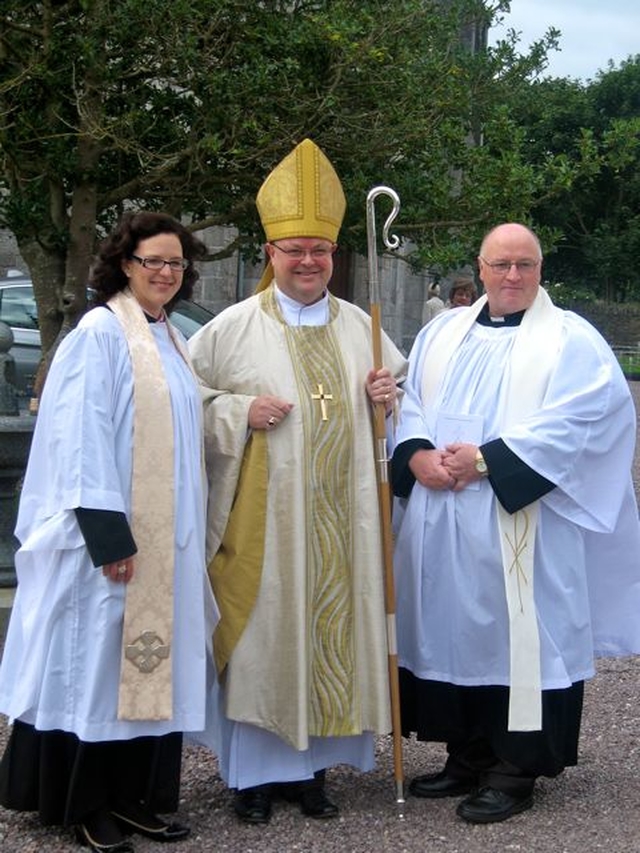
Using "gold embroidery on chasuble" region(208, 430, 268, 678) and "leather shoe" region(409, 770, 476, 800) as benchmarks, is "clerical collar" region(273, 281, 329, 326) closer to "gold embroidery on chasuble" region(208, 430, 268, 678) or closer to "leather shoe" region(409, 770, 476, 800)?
"gold embroidery on chasuble" region(208, 430, 268, 678)

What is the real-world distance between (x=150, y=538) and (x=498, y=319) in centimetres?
151

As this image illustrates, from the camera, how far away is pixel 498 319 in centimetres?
486

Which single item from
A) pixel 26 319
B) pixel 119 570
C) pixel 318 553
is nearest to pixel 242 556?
pixel 318 553

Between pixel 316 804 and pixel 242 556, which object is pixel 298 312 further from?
pixel 316 804

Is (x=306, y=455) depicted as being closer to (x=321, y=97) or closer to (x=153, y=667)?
(x=153, y=667)

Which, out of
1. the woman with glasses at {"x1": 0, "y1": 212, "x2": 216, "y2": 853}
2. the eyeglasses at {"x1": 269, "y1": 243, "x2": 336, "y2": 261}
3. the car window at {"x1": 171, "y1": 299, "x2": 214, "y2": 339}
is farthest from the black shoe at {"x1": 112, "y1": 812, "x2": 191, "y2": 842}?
the car window at {"x1": 171, "y1": 299, "x2": 214, "y2": 339}

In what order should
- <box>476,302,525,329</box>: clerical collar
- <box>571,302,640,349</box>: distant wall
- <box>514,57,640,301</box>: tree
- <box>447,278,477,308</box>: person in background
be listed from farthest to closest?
1. <box>514,57,640,301</box>: tree
2. <box>571,302,640,349</box>: distant wall
3. <box>447,278,477,308</box>: person in background
4. <box>476,302,525,329</box>: clerical collar

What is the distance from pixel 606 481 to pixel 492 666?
731 millimetres

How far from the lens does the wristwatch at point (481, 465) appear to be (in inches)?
179

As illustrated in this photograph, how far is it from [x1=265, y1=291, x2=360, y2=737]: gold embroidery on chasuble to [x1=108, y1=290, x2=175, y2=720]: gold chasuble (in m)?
0.53

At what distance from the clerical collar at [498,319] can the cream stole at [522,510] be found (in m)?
0.02

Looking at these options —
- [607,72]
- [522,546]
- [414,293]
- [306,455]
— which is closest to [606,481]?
[522,546]

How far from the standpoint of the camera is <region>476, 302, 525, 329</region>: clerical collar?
15.9ft

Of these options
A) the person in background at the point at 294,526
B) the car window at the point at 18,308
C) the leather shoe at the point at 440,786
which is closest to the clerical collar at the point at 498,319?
the person in background at the point at 294,526
